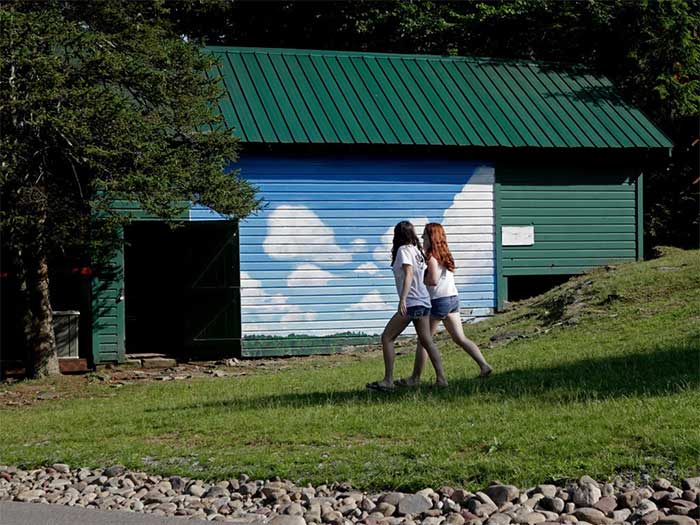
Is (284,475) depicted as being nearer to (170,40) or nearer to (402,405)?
(402,405)

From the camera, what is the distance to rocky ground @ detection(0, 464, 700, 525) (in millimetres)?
Answer: 5977

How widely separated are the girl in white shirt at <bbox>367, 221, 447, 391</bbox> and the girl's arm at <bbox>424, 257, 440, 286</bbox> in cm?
17

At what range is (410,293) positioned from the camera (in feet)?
32.9

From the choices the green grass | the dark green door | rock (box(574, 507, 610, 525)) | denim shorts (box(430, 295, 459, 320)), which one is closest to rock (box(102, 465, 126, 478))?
the green grass

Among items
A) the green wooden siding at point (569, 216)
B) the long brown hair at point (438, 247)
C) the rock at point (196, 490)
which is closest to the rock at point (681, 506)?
the rock at point (196, 490)

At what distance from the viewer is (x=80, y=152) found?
13.8m

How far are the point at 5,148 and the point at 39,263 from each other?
9.30ft

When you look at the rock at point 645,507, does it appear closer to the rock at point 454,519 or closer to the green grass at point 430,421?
the green grass at point 430,421

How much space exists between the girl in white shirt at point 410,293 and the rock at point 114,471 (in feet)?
10.3

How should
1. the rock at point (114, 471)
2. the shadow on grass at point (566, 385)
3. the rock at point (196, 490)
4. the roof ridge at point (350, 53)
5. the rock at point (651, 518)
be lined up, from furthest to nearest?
the roof ridge at point (350, 53)
the shadow on grass at point (566, 385)
the rock at point (114, 471)
the rock at point (196, 490)
the rock at point (651, 518)

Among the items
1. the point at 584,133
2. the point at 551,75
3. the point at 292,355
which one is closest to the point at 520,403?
the point at 292,355

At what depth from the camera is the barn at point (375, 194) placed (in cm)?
1861

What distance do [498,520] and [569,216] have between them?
15.3 m

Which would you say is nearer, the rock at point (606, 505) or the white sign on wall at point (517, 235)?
the rock at point (606, 505)
